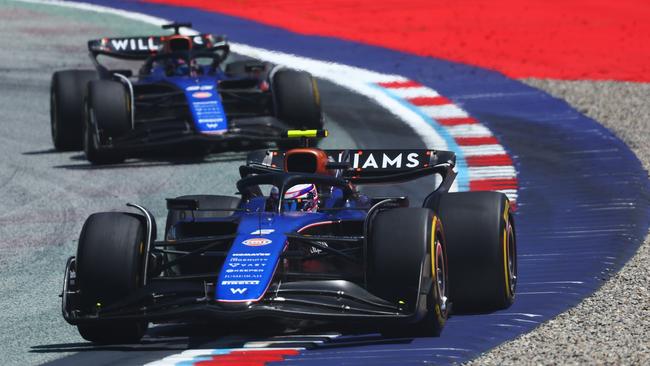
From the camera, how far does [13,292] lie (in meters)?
11.5

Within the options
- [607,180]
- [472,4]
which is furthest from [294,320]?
[472,4]

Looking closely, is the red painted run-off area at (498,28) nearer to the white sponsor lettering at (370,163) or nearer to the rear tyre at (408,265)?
the white sponsor lettering at (370,163)

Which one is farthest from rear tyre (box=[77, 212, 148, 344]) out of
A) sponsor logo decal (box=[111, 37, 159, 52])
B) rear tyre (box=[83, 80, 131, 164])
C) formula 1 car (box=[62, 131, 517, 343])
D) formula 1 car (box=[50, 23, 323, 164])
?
sponsor logo decal (box=[111, 37, 159, 52])

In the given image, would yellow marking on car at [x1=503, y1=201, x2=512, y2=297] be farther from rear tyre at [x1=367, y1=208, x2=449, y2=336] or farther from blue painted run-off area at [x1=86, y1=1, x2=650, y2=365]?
rear tyre at [x1=367, y1=208, x2=449, y2=336]

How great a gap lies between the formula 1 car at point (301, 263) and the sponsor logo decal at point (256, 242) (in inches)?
0.6

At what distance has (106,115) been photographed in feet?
57.8

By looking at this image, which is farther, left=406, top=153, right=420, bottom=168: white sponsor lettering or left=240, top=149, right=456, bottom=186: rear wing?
left=406, top=153, right=420, bottom=168: white sponsor lettering

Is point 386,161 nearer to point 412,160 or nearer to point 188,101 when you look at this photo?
point 412,160

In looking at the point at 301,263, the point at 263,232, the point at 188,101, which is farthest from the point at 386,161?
the point at 188,101

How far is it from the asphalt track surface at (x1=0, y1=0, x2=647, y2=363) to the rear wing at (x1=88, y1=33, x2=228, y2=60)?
1.50 m

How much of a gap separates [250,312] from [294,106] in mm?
9464

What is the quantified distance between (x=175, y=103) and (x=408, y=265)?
29.9 feet

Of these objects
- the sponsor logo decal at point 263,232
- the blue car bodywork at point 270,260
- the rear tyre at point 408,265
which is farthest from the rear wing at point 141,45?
the rear tyre at point 408,265

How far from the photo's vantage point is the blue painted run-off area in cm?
937
